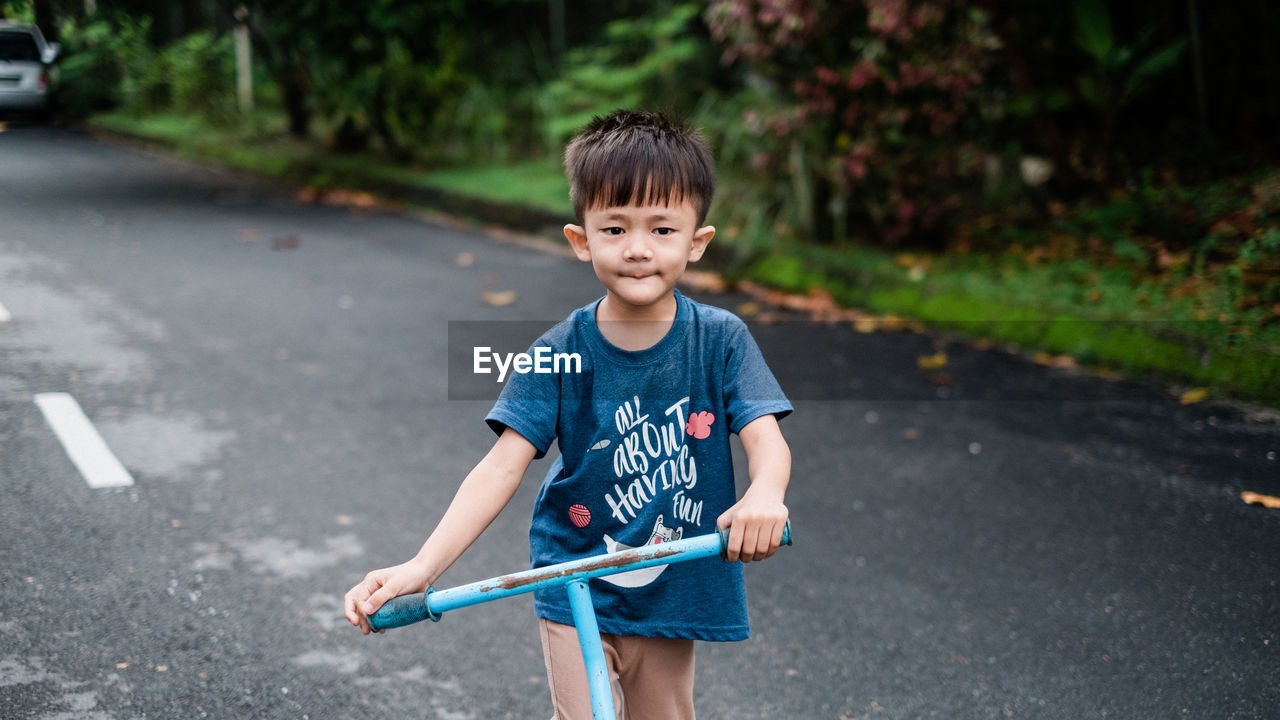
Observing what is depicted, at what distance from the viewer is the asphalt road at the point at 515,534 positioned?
3.01 metres

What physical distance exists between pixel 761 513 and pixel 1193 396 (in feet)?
14.5

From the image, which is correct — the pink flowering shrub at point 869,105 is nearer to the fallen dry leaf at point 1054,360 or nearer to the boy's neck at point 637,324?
the fallen dry leaf at point 1054,360

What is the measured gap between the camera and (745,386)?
2.01 meters

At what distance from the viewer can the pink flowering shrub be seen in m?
7.86

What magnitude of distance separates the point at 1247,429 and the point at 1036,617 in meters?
2.20

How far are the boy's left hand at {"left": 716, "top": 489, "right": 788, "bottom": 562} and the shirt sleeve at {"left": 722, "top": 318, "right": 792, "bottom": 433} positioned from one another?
286 mm

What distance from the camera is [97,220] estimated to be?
1027 cm

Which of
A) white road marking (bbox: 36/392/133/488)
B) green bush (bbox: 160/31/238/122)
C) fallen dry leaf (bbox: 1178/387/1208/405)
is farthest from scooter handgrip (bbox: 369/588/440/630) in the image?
green bush (bbox: 160/31/238/122)

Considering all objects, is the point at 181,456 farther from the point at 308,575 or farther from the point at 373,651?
the point at 373,651

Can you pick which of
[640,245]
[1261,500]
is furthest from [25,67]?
[640,245]

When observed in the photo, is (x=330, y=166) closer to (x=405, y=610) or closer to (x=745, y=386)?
(x=745, y=386)

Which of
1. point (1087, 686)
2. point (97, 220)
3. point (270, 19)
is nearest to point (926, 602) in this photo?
point (1087, 686)

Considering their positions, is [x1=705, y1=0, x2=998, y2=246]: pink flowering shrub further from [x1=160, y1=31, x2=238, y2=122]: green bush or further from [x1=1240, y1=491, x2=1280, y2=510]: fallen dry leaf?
[x1=160, y1=31, x2=238, y2=122]: green bush

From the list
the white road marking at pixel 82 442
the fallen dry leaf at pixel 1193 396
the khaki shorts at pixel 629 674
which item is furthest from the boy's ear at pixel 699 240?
the fallen dry leaf at pixel 1193 396
